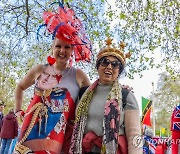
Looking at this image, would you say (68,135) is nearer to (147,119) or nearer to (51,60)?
(51,60)

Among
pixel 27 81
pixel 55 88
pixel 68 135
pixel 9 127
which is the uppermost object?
pixel 9 127

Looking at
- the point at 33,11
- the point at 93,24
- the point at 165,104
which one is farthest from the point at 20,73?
the point at 165,104

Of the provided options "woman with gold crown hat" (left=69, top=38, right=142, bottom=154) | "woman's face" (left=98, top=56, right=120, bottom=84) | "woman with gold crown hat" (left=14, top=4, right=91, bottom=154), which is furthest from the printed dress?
"woman's face" (left=98, top=56, right=120, bottom=84)

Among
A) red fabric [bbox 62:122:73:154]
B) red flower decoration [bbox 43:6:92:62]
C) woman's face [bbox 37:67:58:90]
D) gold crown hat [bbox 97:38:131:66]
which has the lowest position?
red fabric [bbox 62:122:73:154]

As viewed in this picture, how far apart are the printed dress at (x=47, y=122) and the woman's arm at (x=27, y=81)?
28 centimetres

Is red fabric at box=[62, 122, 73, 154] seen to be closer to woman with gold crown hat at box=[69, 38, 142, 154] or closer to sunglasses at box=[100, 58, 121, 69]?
woman with gold crown hat at box=[69, 38, 142, 154]

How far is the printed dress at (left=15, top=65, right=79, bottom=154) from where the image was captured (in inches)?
113

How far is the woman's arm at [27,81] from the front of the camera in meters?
3.20

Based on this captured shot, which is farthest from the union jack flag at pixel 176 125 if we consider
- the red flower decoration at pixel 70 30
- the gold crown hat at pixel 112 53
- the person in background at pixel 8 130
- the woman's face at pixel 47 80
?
the person in background at pixel 8 130

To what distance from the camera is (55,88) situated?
2996 mm

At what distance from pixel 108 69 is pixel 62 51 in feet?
1.65

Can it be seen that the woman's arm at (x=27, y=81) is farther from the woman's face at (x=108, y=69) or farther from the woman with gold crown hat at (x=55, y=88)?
the woman's face at (x=108, y=69)

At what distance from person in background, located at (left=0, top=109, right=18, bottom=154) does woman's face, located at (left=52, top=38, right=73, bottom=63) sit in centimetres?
514

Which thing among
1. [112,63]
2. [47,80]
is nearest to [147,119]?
[47,80]
